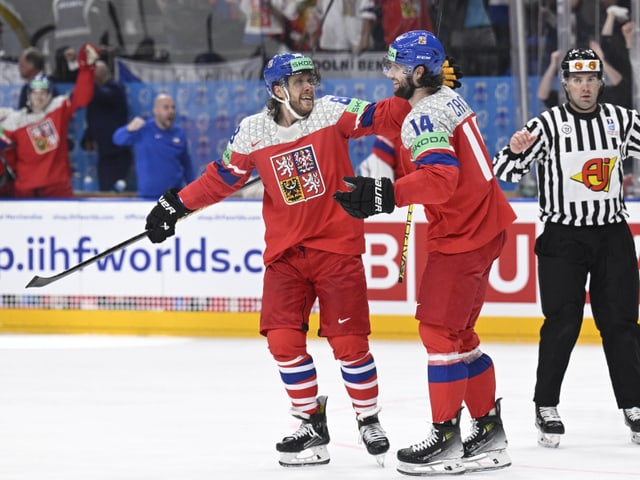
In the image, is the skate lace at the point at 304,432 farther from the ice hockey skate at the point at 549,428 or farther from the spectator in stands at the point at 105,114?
the spectator in stands at the point at 105,114

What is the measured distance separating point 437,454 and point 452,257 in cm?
61

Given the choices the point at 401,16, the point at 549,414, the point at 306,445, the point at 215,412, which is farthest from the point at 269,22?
the point at 306,445

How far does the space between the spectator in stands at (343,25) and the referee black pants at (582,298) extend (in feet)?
11.5

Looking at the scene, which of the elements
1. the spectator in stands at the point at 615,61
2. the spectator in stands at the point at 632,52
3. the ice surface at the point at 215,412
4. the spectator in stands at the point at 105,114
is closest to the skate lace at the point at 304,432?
the ice surface at the point at 215,412

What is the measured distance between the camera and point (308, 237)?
430 cm

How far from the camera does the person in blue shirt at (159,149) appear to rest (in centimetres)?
803

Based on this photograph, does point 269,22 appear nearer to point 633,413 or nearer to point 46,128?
point 46,128

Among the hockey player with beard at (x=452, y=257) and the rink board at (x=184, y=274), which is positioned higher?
the hockey player with beard at (x=452, y=257)

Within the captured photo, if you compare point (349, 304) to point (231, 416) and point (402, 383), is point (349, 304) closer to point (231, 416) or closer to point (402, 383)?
point (231, 416)

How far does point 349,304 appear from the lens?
4270 millimetres

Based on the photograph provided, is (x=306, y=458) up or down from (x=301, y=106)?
down

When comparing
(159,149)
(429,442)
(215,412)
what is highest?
(159,149)

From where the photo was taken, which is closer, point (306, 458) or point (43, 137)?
point (306, 458)

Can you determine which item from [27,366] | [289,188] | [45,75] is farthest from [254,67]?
[289,188]
